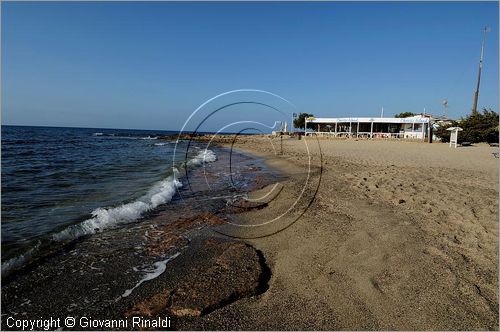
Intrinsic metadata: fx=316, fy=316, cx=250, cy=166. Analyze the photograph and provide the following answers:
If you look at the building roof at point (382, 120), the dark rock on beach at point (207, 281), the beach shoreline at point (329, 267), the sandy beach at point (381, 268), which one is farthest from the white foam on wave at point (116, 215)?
the building roof at point (382, 120)

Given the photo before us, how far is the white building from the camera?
44.5m

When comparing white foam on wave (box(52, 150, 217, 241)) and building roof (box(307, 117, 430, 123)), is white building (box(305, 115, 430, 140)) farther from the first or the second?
white foam on wave (box(52, 150, 217, 241))

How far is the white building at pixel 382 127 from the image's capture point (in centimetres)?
4447

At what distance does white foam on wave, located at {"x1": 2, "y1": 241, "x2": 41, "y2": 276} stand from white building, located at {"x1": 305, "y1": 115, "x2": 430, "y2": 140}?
4429 centimetres

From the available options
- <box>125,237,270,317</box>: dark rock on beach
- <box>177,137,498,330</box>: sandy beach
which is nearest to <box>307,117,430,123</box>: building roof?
<box>177,137,498,330</box>: sandy beach

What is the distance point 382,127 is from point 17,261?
189 ft

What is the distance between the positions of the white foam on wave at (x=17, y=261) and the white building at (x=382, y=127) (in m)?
44.3

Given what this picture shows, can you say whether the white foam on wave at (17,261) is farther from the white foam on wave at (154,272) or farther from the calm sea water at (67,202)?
the white foam on wave at (154,272)

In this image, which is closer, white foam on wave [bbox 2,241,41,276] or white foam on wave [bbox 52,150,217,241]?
white foam on wave [bbox 2,241,41,276]

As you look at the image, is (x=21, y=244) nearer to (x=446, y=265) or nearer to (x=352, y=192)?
(x=446, y=265)

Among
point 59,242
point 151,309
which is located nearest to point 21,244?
point 59,242

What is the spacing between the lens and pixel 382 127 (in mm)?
55375

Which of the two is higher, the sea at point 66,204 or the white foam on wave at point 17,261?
the sea at point 66,204

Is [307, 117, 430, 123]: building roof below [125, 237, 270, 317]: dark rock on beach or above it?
above
